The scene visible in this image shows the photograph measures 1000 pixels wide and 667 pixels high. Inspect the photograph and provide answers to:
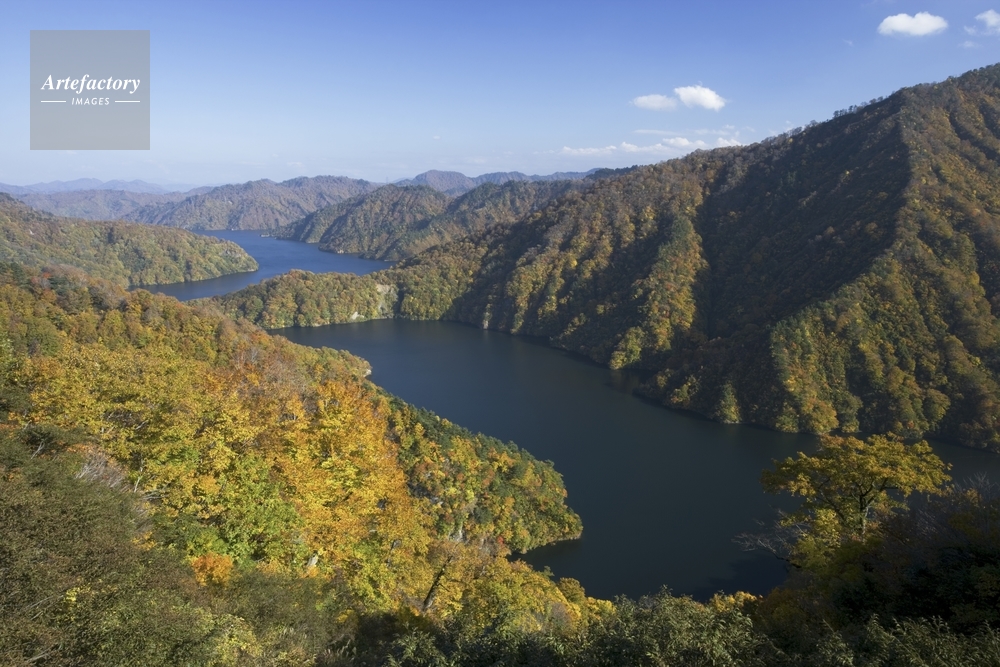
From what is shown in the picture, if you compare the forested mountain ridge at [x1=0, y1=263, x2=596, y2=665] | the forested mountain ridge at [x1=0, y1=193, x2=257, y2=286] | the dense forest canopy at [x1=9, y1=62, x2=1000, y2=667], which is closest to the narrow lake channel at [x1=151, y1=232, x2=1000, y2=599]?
the dense forest canopy at [x1=9, y1=62, x2=1000, y2=667]

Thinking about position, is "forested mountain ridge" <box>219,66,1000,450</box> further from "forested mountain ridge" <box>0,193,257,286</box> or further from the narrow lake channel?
"forested mountain ridge" <box>0,193,257,286</box>

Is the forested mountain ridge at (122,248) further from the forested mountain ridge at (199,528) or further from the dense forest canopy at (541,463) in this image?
the forested mountain ridge at (199,528)

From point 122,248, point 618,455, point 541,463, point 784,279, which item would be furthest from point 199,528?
point 122,248

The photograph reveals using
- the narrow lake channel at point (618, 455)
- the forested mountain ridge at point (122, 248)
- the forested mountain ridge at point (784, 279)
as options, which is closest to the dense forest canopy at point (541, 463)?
the forested mountain ridge at point (784, 279)

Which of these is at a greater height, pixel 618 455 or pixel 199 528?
pixel 199 528

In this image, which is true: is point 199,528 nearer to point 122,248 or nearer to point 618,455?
point 618,455
